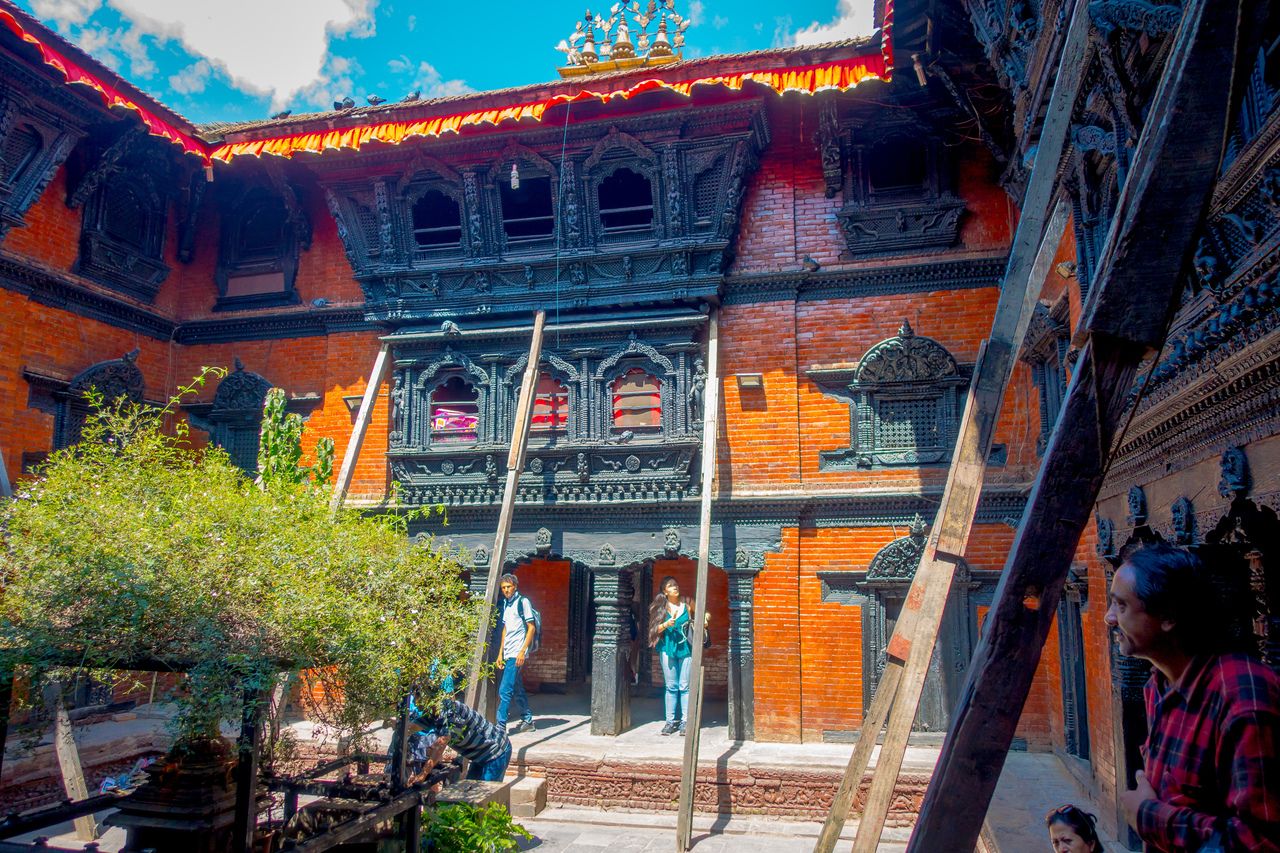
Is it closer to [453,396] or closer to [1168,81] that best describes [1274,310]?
[1168,81]

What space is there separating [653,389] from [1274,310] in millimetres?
8136

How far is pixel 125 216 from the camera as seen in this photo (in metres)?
11.6

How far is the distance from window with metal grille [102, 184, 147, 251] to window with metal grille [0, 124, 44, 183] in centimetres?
125

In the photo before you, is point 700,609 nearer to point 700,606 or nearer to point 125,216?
point 700,606

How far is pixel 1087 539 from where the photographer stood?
716 cm

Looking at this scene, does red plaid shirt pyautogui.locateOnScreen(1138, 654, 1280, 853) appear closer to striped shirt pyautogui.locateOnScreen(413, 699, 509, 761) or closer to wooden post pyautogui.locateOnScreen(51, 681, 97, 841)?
striped shirt pyautogui.locateOnScreen(413, 699, 509, 761)

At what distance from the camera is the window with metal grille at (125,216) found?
11258 mm

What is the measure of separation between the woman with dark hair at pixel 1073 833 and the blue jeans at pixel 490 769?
207 inches

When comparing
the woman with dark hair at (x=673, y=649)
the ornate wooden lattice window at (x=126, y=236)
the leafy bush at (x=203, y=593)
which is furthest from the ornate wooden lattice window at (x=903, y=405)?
the ornate wooden lattice window at (x=126, y=236)

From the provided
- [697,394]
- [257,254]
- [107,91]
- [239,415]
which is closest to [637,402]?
[697,394]

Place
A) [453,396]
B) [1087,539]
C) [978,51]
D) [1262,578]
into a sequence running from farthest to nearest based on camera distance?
[453,396]
[978,51]
[1087,539]
[1262,578]

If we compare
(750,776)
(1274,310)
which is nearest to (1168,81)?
(1274,310)

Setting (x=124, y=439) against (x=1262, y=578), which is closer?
(x=1262, y=578)

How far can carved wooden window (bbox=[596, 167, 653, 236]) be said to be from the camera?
11000mm
